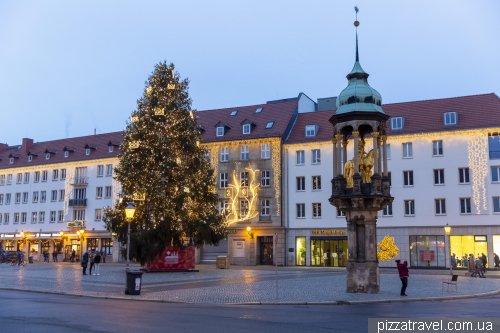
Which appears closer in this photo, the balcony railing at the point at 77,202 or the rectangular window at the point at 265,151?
the rectangular window at the point at 265,151

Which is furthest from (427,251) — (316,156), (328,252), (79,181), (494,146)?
(79,181)

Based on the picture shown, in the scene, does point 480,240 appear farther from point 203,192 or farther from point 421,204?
point 203,192

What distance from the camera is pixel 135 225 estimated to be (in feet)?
119

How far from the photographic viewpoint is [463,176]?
46562 mm

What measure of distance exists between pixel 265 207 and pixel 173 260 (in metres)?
17.3

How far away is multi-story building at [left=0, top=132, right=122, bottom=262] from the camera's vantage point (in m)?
64.2

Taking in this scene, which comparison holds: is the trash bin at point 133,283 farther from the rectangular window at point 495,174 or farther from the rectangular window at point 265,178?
the rectangular window at point 495,174

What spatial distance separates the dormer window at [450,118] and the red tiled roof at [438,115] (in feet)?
1.14

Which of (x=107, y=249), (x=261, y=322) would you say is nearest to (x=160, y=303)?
(x=261, y=322)

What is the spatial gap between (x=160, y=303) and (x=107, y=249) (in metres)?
47.0

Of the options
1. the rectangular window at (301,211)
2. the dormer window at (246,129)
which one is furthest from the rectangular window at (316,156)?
the dormer window at (246,129)

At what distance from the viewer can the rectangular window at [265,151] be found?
177 ft

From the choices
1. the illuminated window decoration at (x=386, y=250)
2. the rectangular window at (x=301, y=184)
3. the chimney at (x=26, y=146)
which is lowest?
the illuminated window decoration at (x=386, y=250)

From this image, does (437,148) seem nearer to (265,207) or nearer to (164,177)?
(265,207)
